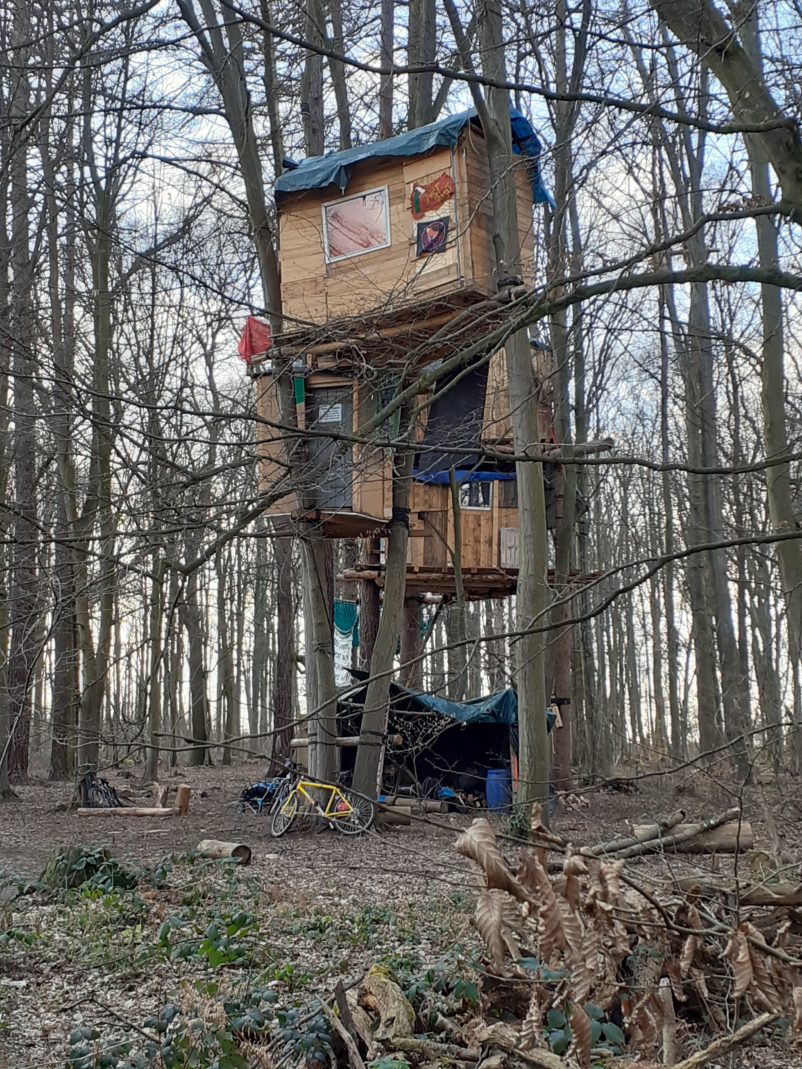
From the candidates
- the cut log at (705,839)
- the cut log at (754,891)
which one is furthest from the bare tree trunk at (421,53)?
the cut log at (754,891)

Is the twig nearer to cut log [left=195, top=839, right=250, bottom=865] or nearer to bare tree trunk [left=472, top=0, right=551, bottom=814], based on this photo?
bare tree trunk [left=472, top=0, right=551, bottom=814]

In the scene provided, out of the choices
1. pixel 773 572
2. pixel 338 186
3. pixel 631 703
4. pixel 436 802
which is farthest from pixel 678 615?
pixel 338 186

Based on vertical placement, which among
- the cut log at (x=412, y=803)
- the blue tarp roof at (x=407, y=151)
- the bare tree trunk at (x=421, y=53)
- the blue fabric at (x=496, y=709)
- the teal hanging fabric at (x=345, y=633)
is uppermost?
the bare tree trunk at (x=421, y=53)

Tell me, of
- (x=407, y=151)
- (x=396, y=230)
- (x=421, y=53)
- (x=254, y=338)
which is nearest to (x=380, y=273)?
(x=396, y=230)

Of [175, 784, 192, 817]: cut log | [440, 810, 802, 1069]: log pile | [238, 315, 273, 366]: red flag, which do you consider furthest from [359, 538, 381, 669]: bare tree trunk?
[440, 810, 802, 1069]: log pile

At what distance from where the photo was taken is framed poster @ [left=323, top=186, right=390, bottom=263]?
11.0 meters

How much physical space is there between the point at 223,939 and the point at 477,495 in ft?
38.6

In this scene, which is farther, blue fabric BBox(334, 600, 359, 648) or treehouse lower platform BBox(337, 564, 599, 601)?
blue fabric BBox(334, 600, 359, 648)

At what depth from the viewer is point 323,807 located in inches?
492

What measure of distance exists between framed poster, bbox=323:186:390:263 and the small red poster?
1.36ft

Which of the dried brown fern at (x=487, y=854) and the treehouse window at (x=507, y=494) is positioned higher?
the treehouse window at (x=507, y=494)

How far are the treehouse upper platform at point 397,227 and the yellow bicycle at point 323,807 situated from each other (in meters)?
5.44

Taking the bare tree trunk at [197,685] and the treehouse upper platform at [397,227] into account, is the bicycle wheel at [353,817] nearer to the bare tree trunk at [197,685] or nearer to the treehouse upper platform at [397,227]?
the treehouse upper platform at [397,227]

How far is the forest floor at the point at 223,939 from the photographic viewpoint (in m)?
4.71
